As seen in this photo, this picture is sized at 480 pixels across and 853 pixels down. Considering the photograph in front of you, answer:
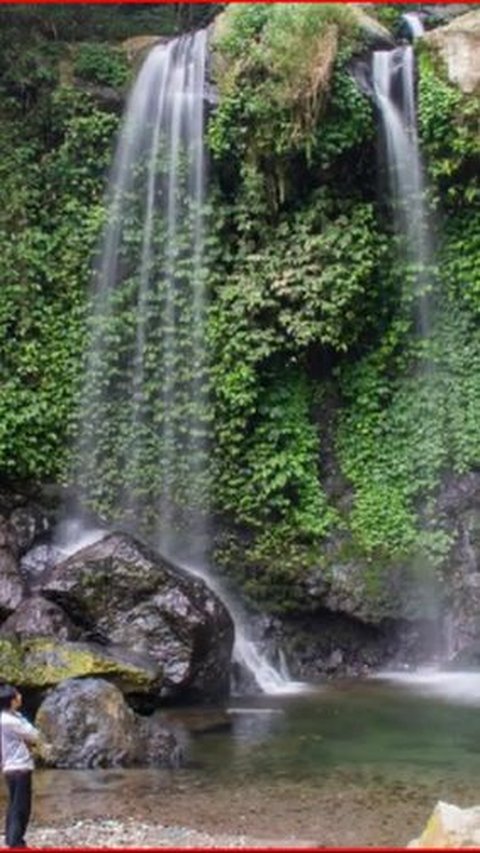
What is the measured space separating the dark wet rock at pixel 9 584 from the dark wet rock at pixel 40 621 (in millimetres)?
290

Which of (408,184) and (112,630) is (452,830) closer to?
(112,630)

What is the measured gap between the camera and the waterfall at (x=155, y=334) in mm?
16375

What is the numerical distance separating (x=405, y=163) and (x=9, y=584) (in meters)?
8.26

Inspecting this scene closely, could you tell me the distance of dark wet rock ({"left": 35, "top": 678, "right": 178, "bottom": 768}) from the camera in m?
9.84

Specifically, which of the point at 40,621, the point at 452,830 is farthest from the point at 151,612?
the point at 452,830

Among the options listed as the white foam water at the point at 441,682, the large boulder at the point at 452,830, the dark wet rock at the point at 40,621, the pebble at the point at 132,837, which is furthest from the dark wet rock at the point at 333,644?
the large boulder at the point at 452,830

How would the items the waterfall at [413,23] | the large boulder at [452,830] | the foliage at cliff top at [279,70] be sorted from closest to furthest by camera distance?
the large boulder at [452,830] < the foliage at cliff top at [279,70] < the waterfall at [413,23]

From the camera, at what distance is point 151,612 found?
12945 mm

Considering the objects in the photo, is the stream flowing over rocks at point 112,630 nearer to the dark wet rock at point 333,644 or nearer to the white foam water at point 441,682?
the dark wet rock at point 333,644

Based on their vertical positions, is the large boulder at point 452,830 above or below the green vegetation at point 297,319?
below

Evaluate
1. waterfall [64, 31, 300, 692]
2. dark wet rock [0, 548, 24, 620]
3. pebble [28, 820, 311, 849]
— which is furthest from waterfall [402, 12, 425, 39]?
pebble [28, 820, 311, 849]

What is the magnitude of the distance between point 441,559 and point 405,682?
2.15 metres

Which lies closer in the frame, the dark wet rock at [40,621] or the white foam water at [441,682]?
the dark wet rock at [40,621]

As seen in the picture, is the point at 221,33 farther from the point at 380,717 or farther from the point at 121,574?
the point at 380,717
